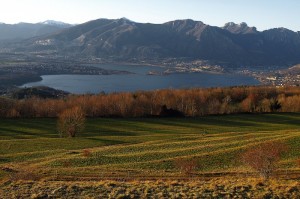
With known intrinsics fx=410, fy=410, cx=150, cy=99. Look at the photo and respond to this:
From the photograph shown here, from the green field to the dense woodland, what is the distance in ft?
39.0

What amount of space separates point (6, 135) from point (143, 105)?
136 feet

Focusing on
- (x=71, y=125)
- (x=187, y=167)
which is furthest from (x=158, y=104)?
(x=187, y=167)

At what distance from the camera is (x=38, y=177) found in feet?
106

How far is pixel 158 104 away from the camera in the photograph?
109 m

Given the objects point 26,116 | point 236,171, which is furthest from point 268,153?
Result: point 26,116

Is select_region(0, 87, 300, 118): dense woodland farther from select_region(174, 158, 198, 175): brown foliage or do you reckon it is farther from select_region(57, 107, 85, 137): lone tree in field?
select_region(174, 158, 198, 175): brown foliage

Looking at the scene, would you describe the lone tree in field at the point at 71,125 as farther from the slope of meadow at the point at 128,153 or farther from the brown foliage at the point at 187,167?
the brown foliage at the point at 187,167

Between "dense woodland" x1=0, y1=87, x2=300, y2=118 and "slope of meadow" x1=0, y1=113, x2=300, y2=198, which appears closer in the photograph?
"slope of meadow" x1=0, y1=113, x2=300, y2=198

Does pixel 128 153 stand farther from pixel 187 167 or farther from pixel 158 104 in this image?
pixel 158 104

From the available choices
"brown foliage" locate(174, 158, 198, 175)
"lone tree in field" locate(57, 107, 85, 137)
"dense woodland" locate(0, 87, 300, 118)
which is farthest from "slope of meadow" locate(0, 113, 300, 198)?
"dense woodland" locate(0, 87, 300, 118)

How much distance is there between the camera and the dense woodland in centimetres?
9881

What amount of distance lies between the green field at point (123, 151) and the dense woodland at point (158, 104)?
11879mm

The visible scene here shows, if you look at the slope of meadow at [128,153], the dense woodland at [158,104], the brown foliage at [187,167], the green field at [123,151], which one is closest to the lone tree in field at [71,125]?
the green field at [123,151]

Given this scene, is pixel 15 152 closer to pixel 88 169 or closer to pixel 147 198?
pixel 88 169
